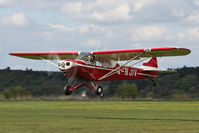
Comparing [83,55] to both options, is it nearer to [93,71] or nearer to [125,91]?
[93,71]

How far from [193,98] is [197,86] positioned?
15.7 feet

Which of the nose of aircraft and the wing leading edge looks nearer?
the nose of aircraft

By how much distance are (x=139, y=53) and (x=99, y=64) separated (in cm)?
315

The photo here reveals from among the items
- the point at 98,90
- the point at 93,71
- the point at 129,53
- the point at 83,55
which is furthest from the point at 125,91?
the point at 98,90

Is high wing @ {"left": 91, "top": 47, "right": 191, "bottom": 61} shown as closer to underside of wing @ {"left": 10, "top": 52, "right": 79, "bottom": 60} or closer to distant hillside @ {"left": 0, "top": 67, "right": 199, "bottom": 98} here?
underside of wing @ {"left": 10, "top": 52, "right": 79, "bottom": 60}

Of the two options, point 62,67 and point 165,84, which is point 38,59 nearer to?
point 62,67

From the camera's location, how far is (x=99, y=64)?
33156 millimetres

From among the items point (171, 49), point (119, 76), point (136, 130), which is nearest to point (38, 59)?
point (119, 76)

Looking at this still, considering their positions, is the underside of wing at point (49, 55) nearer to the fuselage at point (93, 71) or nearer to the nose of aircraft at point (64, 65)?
the fuselage at point (93, 71)

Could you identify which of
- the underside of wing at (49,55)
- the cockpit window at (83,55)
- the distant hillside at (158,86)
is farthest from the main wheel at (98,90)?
the distant hillside at (158,86)

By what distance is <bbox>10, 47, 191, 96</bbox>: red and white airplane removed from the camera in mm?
30562

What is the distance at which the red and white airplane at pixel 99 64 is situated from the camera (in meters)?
30.6

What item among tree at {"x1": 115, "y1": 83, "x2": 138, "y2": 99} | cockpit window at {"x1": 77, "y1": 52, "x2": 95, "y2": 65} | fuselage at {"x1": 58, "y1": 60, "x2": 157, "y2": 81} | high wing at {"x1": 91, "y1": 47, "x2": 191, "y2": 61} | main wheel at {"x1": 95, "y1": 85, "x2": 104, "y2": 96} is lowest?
tree at {"x1": 115, "y1": 83, "x2": 138, "y2": 99}

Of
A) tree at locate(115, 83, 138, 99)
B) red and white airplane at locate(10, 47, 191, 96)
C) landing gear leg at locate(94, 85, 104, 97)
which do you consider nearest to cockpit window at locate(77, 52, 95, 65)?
red and white airplane at locate(10, 47, 191, 96)
